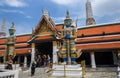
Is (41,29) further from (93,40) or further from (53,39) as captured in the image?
(93,40)

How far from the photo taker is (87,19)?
150ft

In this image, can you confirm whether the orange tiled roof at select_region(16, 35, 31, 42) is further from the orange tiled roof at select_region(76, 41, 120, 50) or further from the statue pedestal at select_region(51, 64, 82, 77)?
the statue pedestal at select_region(51, 64, 82, 77)

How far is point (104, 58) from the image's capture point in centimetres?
1905

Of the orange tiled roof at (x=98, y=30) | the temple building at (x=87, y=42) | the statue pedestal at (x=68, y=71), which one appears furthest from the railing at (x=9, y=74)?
the orange tiled roof at (x=98, y=30)

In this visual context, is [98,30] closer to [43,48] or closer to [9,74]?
[43,48]

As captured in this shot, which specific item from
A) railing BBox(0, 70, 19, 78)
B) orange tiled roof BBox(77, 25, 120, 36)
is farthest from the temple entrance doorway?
railing BBox(0, 70, 19, 78)

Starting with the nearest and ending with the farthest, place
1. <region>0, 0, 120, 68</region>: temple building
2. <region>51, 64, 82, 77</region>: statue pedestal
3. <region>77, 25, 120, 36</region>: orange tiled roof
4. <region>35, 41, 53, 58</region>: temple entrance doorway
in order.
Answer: <region>51, 64, 82, 77</region>: statue pedestal < <region>0, 0, 120, 68</region>: temple building < <region>77, 25, 120, 36</region>: orange tiled roof < <region>35, 41, 53, 58</region>: temple entrance doorway

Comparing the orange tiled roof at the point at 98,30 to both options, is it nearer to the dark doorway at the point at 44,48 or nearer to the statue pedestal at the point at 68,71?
the dark doorway at the point at 44,48

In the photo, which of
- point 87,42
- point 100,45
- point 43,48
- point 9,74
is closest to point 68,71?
point 9,74

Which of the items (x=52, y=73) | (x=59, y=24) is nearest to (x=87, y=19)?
(x=59, y=24)

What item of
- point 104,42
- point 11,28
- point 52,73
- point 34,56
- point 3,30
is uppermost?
point 3,30

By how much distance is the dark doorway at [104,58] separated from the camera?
18656 millimetres

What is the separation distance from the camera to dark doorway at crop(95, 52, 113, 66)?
18.7 meters

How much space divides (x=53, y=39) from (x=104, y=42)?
21.3 ft
